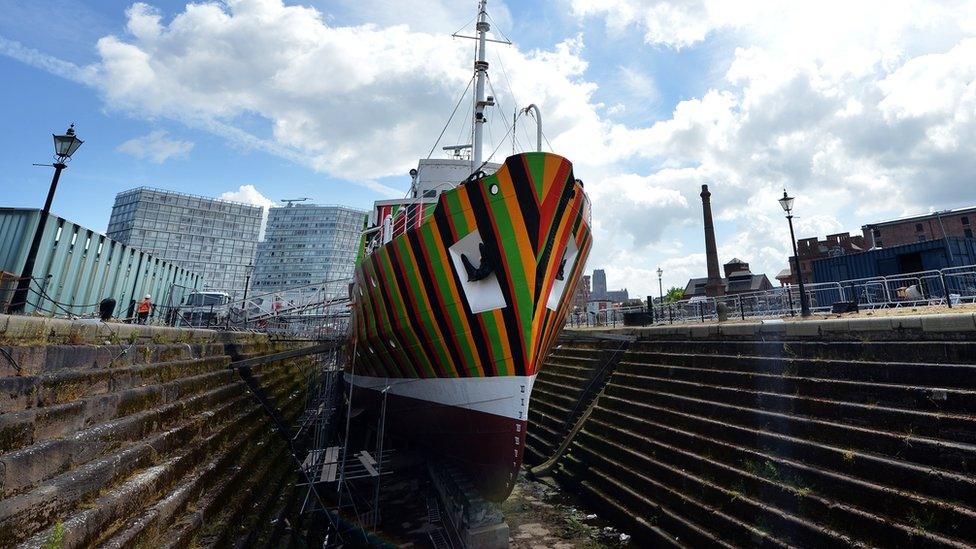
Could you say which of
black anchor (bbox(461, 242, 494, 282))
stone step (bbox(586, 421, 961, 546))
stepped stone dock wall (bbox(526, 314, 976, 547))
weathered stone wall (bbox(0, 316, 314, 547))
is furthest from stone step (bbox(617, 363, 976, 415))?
weathered stone wall (bbox(0, 316, 314, 547))

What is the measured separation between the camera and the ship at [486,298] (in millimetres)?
6609

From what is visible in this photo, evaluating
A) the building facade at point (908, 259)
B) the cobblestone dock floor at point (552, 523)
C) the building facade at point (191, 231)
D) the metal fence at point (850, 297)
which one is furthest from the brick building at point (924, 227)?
the building facade at point (191, 231)

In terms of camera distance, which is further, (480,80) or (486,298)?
(480,80)

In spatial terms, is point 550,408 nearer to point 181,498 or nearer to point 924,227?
point 181,498

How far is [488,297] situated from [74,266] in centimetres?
1483

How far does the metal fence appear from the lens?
11.0 meters

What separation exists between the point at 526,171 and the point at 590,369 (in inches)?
309

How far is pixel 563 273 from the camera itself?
7805 millimetres

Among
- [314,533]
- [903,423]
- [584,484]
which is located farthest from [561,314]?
[314,533]

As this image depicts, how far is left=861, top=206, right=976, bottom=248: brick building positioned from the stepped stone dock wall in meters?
47.5

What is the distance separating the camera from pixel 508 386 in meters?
6.66

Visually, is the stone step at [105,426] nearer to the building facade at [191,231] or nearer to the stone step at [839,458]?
the stone step at [839,458]

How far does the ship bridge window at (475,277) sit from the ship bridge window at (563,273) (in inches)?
39.7

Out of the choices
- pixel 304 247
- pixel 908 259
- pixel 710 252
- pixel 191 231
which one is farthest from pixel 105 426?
pixel 191 231
